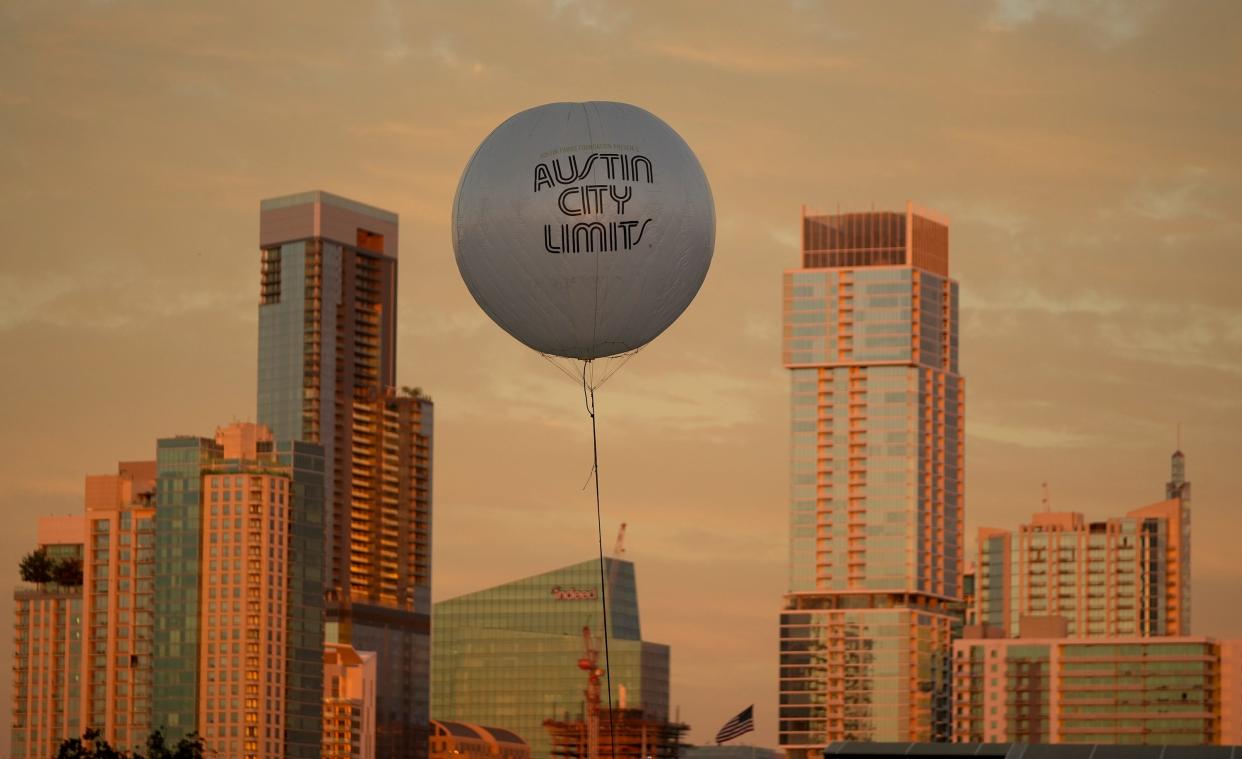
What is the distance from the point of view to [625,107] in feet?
168

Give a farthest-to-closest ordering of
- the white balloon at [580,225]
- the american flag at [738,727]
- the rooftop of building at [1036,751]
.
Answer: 1. the american flag at [738,727]
2. the rooftop of building at [1036,751]
3. the white balloon at [580,225]

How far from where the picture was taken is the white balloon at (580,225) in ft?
164

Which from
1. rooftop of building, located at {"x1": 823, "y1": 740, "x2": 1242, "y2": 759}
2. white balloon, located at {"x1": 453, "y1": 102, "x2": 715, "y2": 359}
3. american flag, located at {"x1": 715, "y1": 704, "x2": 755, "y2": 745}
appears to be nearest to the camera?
white balloon, located at {"x1": 453, "y1": 102, "x2": 715, "y2": 359}

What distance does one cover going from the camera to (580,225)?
49812 millimetres

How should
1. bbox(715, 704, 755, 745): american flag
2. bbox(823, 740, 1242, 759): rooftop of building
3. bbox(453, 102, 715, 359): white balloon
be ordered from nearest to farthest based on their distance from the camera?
1. bbox(453, 102, 715, 359): white balloon
2. bbox(823, 740, 1242, 759): rooftop of building
3. bbox(715, 704, 755, 745): american flag

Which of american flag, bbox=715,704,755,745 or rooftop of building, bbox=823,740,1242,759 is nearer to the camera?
rooftop of building, bbox=823,740,1242,759

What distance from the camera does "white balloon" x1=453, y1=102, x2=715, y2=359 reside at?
4988 cm

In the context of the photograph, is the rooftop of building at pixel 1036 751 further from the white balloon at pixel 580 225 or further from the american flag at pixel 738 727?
the american flag at pixel 738 727

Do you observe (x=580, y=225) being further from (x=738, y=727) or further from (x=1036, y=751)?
(x=738, y=727)

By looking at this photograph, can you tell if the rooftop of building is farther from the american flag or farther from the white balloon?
the american flag

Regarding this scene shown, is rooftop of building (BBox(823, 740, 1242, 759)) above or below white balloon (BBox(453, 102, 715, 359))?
below

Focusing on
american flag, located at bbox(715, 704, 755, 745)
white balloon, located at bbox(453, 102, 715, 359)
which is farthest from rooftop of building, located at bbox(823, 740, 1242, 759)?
american flag, located at bbox(715, 704, 755, 745)

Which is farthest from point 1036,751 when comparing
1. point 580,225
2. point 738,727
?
point 738,727

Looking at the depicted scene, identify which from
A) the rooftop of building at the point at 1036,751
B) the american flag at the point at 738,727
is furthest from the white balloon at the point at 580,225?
the american flag at the point at 738,727
